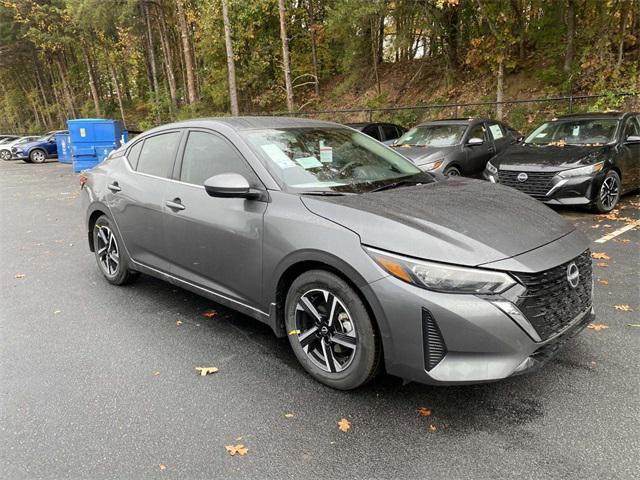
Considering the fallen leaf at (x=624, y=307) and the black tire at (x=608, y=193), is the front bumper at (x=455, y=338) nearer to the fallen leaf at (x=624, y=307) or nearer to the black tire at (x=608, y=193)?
the fallen leaf at (x=624, y=307)

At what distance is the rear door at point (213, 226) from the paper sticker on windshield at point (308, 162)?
1.18 feet

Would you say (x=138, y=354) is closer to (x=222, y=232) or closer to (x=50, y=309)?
(x=222, y=232)

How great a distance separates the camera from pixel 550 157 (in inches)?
293

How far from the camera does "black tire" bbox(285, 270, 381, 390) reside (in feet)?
8.73

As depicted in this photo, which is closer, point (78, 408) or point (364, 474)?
point (364, 474)

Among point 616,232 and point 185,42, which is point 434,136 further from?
point 185,42

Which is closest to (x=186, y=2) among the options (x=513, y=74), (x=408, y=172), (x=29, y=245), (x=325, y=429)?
(x=513, y=74)

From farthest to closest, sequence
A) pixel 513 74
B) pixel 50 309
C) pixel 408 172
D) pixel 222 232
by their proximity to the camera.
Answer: pixel 513 74 → pixel 50 309 → pixel 408 172 → pixel 222 232

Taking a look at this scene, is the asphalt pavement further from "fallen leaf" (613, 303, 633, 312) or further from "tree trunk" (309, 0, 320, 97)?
"tree trunk" (309, 0, 320, 97)

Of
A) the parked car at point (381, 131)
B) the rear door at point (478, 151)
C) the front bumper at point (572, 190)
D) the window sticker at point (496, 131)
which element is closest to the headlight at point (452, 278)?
the front bumper at point (572, 190)

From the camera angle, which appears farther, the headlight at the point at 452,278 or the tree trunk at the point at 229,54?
the tree trunk at the point at 229,54

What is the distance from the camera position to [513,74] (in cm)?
1662

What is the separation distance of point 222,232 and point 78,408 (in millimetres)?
1402

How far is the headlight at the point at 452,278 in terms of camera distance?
7.93 feet
